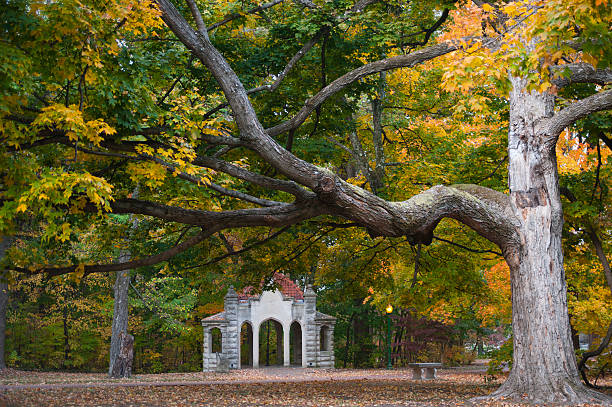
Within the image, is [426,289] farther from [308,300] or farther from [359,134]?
[308,300]

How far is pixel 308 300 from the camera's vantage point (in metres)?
25.5

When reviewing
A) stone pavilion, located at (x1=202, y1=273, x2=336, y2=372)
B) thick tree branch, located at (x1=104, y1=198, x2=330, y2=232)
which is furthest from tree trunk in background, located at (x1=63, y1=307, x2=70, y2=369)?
thick tree branch, located at (x1=104, y1=198, x2=330, y2=232)

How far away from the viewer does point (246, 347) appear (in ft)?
99.2

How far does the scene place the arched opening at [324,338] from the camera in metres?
25.9

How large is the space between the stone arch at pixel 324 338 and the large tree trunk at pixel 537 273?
679 inches

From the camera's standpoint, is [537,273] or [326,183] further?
[537,273]

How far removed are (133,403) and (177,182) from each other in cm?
362

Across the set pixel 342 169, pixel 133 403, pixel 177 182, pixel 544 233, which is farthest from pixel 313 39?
pixel 342 169

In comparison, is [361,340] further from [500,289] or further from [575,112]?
[575,112]

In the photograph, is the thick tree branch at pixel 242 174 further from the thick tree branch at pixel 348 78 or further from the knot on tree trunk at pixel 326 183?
the thick tree branch at pixel 348 78

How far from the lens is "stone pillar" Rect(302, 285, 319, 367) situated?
24984mm

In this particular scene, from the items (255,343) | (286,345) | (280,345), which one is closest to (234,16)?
(255,343)

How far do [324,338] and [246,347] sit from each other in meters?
5.87

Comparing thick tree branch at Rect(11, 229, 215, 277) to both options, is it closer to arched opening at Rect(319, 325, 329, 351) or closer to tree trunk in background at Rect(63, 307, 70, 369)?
arched opening at Rect(319, 325, 329, 351)
